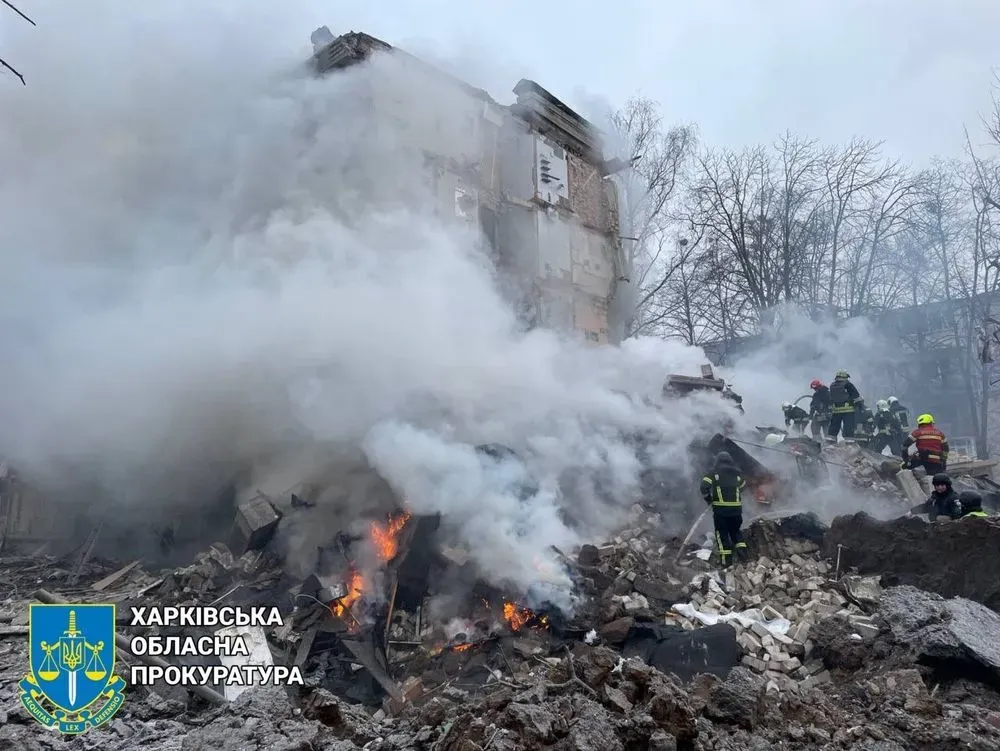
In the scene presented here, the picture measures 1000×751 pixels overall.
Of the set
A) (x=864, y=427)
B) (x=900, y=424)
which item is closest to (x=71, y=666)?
(x=864, y=427)

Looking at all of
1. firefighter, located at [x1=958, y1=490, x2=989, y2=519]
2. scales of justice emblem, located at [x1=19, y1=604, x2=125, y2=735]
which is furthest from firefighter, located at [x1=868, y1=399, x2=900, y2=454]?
scales of justice emblem, located at [x1=19, y1=604, x2=125, y2=735]

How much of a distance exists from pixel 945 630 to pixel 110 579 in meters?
9.49

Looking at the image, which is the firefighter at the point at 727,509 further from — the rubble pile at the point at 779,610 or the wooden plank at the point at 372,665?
the wooden plank at the point at 372,665

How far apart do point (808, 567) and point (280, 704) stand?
19.4ft

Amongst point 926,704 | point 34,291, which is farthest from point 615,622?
point 34,291

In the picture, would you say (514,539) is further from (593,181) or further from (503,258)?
(593,181)

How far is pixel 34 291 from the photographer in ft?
35.2

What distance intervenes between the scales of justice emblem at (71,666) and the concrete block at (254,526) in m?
4.06

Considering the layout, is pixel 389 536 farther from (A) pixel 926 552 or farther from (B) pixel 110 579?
(A) pixel 926 552

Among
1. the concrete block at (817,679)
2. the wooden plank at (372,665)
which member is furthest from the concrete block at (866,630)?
the wooden plank at (372,665)

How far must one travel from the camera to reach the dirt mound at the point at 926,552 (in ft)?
19.4

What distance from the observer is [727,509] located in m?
7.65

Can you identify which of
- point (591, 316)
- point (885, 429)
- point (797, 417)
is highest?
point (591, 316)

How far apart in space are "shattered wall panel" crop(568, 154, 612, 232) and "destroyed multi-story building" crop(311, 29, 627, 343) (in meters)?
0.04
